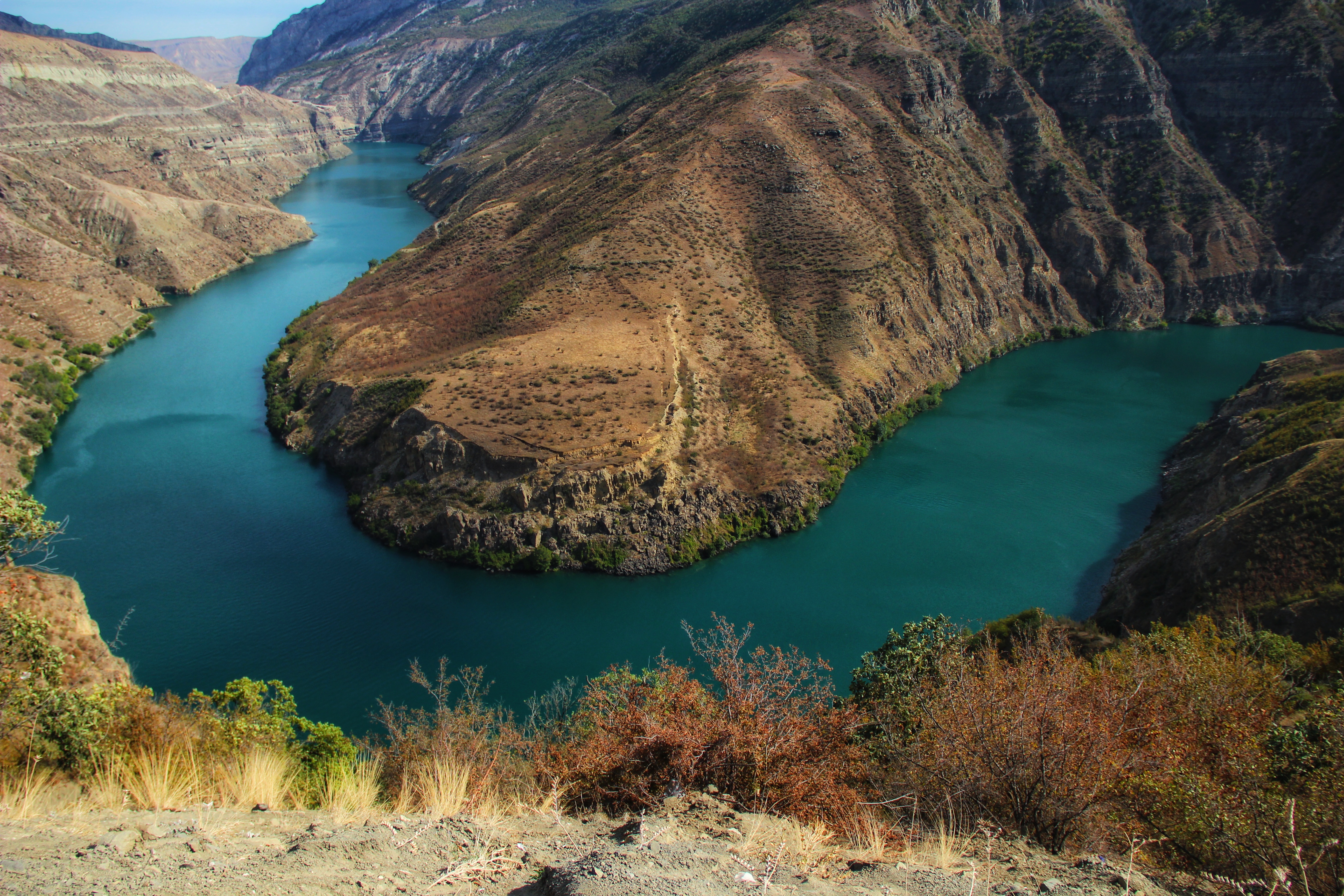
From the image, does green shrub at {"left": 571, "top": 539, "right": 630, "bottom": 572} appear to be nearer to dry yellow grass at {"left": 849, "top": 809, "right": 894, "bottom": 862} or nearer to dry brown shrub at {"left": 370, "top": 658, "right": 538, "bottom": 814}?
dry brown shrub at {"left": 370, "top": 658, "right": 538, "bottom": 814}

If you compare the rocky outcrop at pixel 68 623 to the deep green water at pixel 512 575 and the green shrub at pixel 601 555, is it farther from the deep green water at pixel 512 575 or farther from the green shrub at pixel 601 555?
the green shrub at pixel 601 555

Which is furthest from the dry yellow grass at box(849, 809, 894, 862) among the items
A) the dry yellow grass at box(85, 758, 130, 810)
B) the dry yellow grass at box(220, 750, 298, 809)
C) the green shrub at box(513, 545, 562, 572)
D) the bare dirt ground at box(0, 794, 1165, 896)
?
the green shrub at box(513, 545, 562, 572)

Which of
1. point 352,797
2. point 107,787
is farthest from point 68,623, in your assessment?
point 352,797

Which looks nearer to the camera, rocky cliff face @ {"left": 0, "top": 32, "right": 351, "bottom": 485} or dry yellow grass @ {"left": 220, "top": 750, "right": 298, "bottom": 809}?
dry yellow grass @ {"left": 220, "top": 750, "right": 298, "bottom": 809}

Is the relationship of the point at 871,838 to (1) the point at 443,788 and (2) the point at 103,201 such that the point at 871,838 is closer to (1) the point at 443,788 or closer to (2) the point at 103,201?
(1) the point at 443,788

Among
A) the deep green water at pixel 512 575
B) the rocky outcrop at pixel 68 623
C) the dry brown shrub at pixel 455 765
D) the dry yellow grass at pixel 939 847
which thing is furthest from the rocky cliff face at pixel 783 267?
the dry yellow grass at pixel 939 847

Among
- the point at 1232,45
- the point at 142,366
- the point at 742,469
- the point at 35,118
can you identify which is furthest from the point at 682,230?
the point at 35,118
